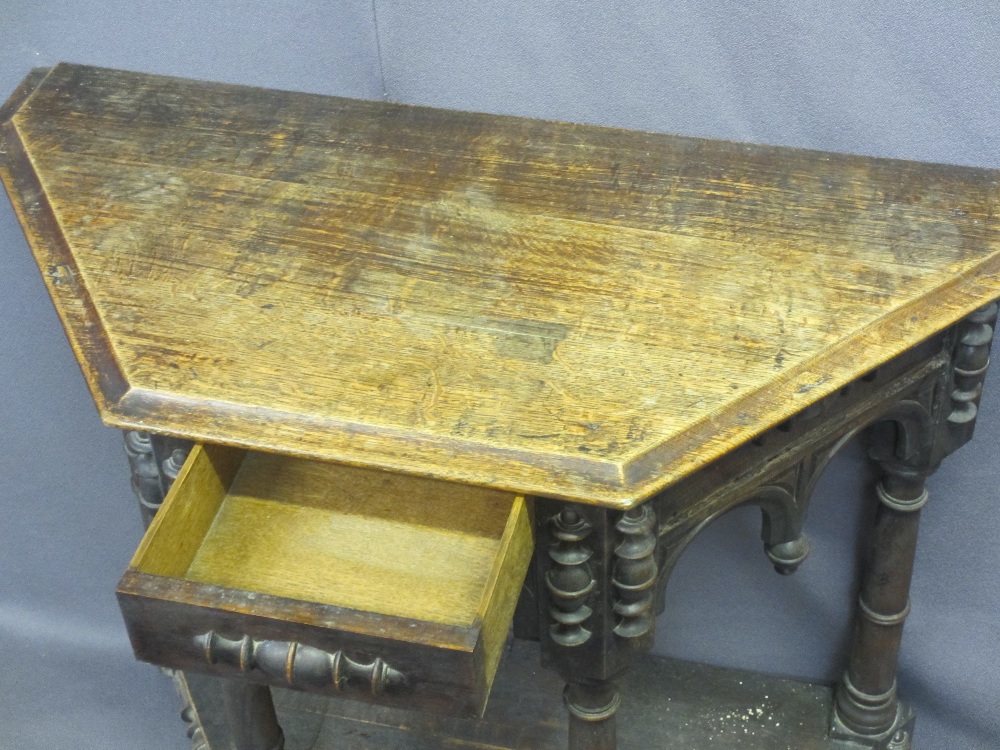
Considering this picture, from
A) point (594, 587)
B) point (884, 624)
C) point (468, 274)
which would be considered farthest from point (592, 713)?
point (884, 624)

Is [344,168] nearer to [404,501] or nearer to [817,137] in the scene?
[404,501]

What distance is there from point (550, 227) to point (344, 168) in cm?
21

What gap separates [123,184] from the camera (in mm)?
1171

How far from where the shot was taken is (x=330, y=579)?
40.3 inches

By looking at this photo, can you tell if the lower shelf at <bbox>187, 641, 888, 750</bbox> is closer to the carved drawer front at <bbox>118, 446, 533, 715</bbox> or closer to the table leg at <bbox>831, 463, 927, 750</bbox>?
the table leg at <bbox>831, 463, 927, 750</bbox>

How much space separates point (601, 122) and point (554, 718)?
26.8 inches

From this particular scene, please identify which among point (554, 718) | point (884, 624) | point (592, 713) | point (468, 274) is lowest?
point (554, 718)

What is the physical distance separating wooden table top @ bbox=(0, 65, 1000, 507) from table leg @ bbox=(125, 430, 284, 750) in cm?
9

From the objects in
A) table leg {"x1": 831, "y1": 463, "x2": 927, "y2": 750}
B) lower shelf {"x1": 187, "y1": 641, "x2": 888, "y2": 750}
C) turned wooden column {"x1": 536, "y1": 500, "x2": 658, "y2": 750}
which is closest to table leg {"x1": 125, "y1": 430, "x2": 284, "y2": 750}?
lower shelf {"x1": 187, "y1": 641, "x2": 888, "y2": 750}

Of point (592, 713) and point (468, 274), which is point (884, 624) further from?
point (468, 274)

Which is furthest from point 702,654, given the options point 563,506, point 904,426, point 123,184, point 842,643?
point 123,184

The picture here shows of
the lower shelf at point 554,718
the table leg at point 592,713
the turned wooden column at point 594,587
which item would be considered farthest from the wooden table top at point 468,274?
the lower shelf at point 554,718

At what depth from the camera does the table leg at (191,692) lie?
103cm

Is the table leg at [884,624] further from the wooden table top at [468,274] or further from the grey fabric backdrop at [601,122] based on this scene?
the wooden table top at [468,274]
